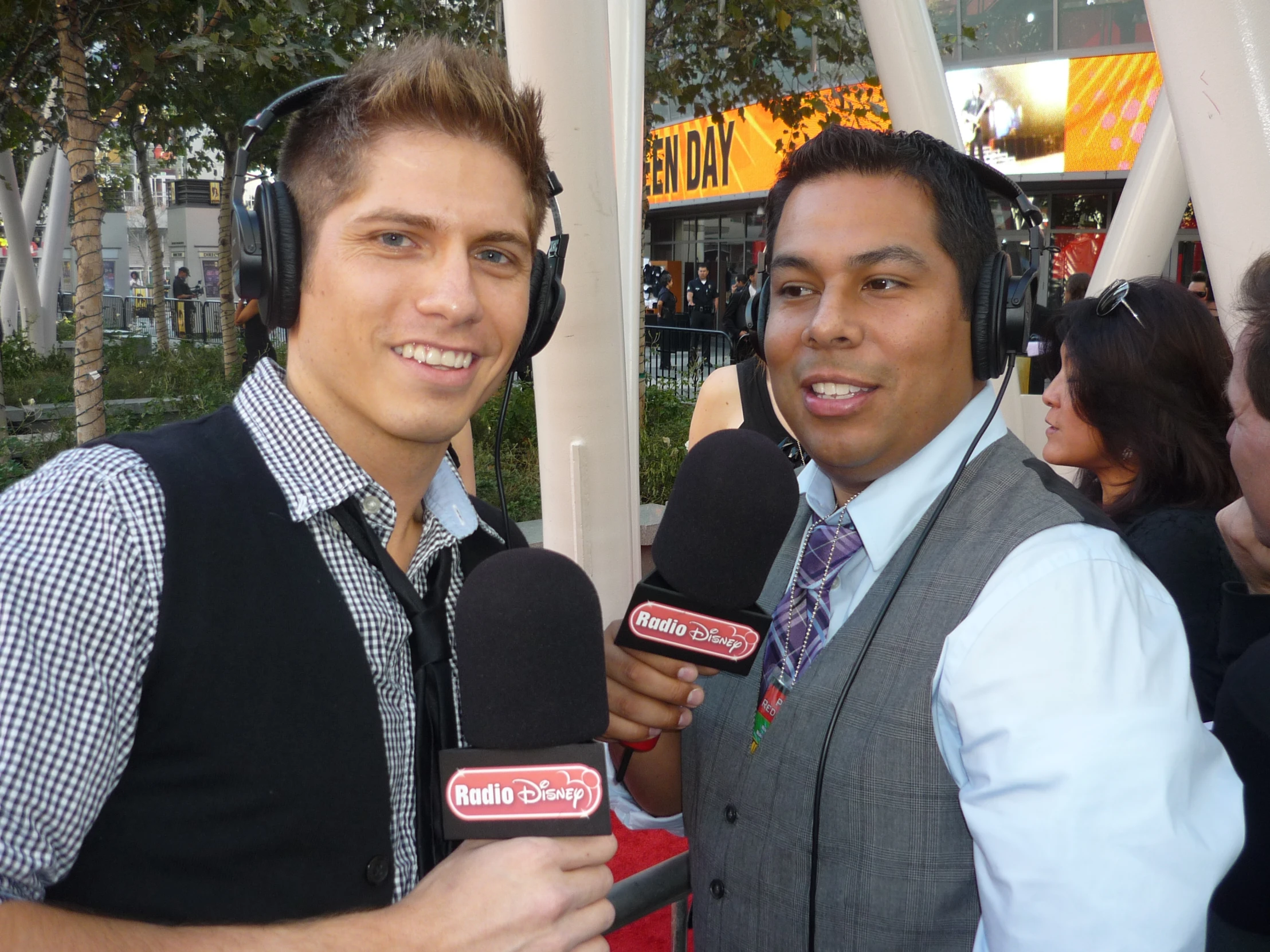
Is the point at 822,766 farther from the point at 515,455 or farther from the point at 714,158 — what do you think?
the point at 714,158

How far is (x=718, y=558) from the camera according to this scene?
1572 millimetres

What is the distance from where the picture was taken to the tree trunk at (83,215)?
6930 mm

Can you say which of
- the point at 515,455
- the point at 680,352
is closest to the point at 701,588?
the point at 515,455

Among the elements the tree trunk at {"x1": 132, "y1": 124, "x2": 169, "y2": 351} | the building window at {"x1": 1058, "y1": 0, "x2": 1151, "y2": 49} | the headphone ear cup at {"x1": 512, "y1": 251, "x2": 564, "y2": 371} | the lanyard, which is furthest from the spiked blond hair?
the building window at {"x1": 1058, "y1": 0, "x2": 1151, "y2": 49}

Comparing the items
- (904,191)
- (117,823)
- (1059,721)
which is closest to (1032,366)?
(904,191)

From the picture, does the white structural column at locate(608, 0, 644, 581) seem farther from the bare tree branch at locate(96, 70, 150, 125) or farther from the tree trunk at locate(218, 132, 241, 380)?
the tree trunk at locate(218, 132, 241, 380)

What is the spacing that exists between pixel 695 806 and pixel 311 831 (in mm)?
766

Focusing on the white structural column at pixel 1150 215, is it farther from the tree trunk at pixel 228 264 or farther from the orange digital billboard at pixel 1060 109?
the orange digital billboard at pixel 1060 109

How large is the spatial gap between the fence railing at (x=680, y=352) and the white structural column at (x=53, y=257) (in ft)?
35.2

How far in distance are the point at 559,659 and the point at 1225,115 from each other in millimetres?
2359

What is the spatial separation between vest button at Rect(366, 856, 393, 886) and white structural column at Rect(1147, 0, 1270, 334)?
2383mm

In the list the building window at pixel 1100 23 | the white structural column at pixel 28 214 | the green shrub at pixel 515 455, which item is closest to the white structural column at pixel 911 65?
the green shrub at pixel 515 455

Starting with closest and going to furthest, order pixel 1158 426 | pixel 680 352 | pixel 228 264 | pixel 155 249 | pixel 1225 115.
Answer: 1. pixel 1225 115
2. pixel 1158 426
3. pixel 228 264
4. pixel 680 352
5. pixel 155 249

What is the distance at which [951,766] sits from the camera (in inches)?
57.3
